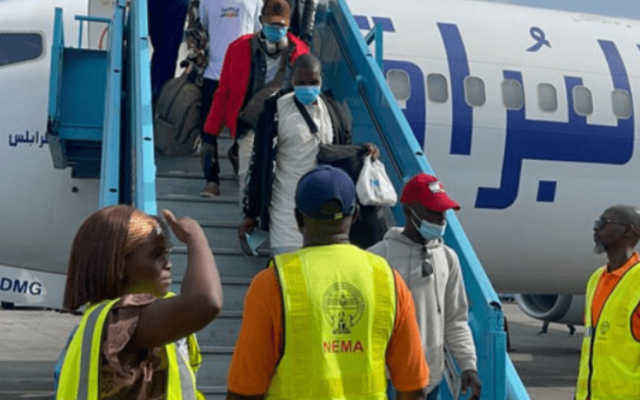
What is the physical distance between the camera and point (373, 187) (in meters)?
5.98

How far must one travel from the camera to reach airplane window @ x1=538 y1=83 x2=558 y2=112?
11398 millimetres

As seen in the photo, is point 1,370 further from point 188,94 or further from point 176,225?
point 176,225

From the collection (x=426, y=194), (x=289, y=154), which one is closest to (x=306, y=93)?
(x=289, y=154)

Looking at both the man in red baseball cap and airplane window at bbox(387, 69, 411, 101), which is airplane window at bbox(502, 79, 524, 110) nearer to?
airplane window at bbox(387, 69, 411, 101)

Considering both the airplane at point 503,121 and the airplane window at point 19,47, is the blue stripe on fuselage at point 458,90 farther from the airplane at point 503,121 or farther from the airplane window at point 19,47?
the airplane window at point 19,47

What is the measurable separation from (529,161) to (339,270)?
8.00 meters

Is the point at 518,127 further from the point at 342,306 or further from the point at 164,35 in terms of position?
the point at 342,306

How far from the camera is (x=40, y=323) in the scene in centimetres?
2747

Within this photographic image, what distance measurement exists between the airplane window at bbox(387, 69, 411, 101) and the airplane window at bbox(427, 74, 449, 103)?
22 centimetres

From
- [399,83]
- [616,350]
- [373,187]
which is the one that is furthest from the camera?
[399,83]

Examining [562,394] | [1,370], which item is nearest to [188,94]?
[562,394]

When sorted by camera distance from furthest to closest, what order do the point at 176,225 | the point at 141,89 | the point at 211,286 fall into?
1. the point at 141,89
2. the point at 176,225
3. the point at 211,286

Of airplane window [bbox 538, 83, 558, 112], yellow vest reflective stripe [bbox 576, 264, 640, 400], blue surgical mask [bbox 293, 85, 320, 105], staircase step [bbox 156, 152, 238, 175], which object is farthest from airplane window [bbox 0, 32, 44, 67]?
yellow vest reflective stripe [bbox 576, 264, 640, 400]

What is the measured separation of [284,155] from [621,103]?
6.51m
